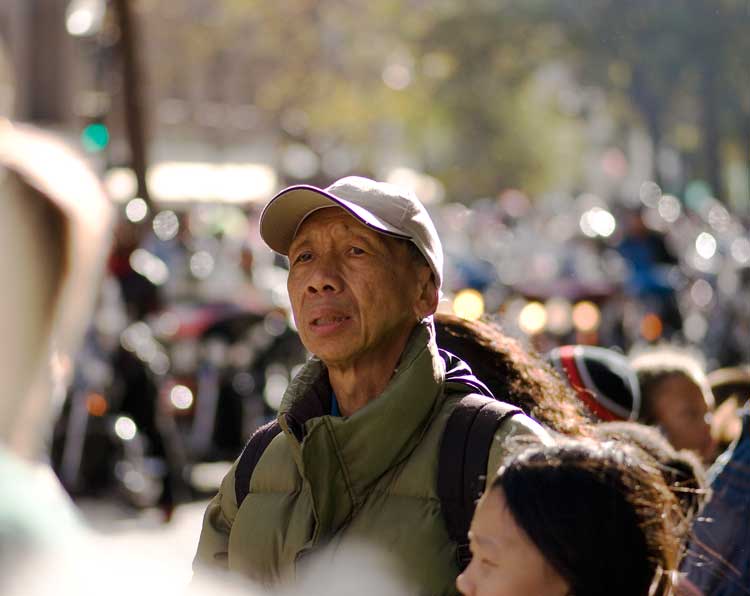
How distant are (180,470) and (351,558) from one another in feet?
29.7

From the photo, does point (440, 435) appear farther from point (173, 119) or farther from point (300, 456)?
point (173, 119)

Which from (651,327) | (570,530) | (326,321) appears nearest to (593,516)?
(570,530)

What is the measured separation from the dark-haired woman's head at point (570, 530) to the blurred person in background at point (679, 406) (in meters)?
2.97

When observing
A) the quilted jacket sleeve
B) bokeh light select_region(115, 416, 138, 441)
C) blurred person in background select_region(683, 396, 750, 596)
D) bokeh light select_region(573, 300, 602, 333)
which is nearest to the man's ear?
the quilted jacket sleeve

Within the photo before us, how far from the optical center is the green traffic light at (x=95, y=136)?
16469 millimetres

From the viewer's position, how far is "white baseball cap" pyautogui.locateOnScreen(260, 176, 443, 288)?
388 centimetres

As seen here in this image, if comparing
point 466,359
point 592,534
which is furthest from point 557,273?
point 592,534

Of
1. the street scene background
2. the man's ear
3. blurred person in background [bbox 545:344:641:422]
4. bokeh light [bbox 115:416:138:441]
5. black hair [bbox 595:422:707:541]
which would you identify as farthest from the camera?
the street scene background

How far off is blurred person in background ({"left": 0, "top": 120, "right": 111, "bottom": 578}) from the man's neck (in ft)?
5.89

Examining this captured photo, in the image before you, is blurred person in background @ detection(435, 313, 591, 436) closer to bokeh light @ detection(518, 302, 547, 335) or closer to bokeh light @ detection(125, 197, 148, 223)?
bokeh light @ detection(518, 302, 547, 335)

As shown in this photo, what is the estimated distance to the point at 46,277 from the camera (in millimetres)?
1942

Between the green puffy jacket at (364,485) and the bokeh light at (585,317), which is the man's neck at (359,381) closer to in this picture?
the green puffy jacket at (364,485)

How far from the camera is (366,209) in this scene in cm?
389

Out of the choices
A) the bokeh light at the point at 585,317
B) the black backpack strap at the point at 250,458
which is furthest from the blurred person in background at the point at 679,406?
Answer: the bokeh light at the point at 585,317
